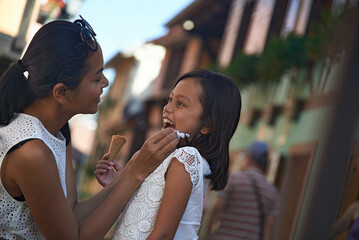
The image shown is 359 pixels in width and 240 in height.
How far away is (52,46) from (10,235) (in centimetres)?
65

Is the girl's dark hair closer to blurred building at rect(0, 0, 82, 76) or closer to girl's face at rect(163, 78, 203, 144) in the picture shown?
girl's face at rect(163, 78, 203, 144)

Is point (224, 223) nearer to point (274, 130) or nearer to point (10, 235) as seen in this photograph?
point (10, 235)

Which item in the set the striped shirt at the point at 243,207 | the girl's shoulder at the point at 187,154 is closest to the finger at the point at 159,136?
the girl's shoulder at the point at 187,154

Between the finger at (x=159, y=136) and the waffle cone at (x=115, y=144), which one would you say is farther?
the waffle cone at (x=115, y=144)

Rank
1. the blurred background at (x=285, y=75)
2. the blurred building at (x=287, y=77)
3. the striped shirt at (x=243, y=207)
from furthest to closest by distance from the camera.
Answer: the blurred building at (x=287, y=77) → the striped shirt at (x=243, y=207) → the blurred background at (x=285, y=75)

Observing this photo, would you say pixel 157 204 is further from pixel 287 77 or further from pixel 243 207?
pixel 287 77

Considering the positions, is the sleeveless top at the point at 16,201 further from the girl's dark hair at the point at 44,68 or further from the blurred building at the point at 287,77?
the blurred building at the point at 287,77

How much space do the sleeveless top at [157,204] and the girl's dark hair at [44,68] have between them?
44 centimetres

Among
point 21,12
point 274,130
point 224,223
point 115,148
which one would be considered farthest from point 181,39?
point 115,148

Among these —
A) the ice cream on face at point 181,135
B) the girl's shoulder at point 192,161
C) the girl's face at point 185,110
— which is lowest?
the girl's shoulder at point 192,161

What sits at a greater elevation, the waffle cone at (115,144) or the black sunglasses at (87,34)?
the black sunglasses at (87,34)

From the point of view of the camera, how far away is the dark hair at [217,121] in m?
2.77

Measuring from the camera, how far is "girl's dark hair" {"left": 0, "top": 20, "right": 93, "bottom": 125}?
2422 mm

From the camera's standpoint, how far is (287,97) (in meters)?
11.9
